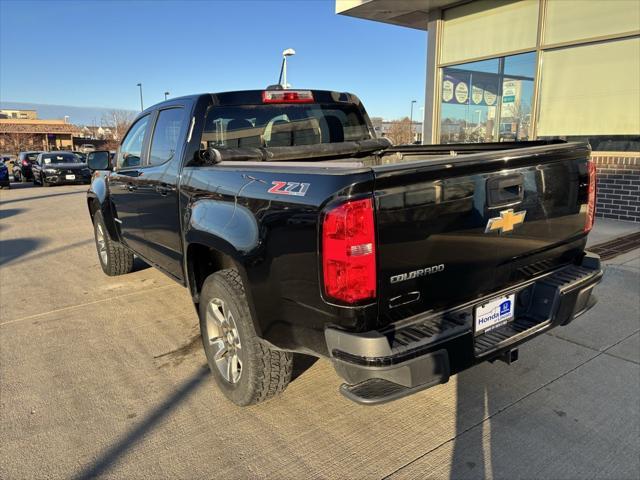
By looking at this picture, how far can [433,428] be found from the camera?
2.87 metres

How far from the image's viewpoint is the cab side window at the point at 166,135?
3871 millimetres

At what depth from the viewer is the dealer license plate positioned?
103 inches

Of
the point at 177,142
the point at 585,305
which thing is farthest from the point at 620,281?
the point at 177,142

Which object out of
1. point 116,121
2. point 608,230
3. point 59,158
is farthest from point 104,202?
point 116,121

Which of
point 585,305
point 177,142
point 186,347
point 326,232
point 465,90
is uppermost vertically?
point 465,90

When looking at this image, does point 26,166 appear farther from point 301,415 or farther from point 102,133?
point 102,133

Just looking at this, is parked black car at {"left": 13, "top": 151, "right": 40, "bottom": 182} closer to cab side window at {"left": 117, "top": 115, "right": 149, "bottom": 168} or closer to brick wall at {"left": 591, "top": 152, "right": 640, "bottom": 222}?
cab side window at {"left": 117, "top": 115, "right": 149, "bottom": 168}

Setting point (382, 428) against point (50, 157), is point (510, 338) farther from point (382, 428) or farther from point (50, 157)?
point (50, 157)

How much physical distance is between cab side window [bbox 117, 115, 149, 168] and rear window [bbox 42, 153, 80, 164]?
19121 millimetres

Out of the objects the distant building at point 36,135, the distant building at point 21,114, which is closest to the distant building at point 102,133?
the distant building at point 36,135

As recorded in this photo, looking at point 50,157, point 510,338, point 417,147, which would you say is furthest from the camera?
point 50,157

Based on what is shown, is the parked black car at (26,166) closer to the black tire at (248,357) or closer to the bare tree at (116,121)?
the black tire at (248,357)

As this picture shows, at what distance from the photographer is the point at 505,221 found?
262 centimetres

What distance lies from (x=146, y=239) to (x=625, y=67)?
26.9 feet
